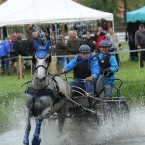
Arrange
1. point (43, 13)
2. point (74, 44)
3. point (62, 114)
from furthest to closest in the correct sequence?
1. point (43, 13)
2. point (74, 44)
3. point (62, 114)

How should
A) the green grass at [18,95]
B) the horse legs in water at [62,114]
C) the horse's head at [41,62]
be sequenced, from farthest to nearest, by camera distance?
the green grass at [18,95]
the horse legs in water at [62,114]
the horse's head at [41,62]

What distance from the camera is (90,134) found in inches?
444

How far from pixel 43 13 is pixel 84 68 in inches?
486

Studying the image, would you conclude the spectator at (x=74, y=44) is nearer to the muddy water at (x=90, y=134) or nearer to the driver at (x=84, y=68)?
the muddy water at (x=90, y=134)

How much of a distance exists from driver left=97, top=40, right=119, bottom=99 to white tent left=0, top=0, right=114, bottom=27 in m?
10.7

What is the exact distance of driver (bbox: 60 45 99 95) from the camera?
1105 cm

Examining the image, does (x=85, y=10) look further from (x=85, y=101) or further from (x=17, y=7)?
(x=85, y=101)

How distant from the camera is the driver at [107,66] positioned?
1156 centimetres

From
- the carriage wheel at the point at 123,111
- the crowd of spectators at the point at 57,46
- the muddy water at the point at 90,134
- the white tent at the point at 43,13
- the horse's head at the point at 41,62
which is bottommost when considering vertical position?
the muddy water at the point at 90,134

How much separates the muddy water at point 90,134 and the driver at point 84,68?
80cm

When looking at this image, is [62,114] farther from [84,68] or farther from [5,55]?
[5,55]

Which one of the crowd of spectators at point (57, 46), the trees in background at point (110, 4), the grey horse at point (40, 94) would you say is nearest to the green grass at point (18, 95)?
the crowd of spectators at point (57, 46)

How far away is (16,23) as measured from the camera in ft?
74.3

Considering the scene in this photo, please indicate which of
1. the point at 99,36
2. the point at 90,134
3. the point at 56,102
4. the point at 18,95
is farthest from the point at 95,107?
the point at 99,36
